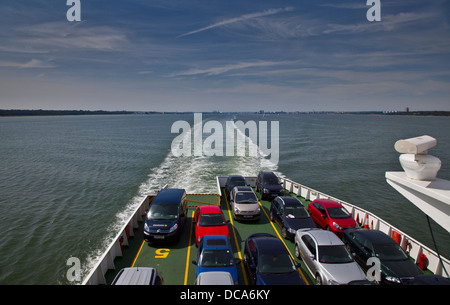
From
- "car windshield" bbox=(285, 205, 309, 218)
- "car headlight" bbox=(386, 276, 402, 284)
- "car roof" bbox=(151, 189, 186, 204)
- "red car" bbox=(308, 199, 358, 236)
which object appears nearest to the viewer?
"car headlight" bbox=(386, 276, 402, 284)

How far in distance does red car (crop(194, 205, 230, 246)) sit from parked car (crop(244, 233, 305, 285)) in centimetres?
191

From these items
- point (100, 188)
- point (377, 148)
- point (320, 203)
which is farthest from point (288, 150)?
point (320, 203)

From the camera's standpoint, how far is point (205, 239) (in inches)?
355

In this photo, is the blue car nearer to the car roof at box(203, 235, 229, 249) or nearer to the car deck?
the car roof at box(203, 235, 229, 249)

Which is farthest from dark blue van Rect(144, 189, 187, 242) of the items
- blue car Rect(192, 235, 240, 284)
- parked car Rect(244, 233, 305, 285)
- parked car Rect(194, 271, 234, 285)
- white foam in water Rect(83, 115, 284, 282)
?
white foam in water Rect(83, 115, 284, 282)

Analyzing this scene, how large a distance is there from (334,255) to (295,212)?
3507mm

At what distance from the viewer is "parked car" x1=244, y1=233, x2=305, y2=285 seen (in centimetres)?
735

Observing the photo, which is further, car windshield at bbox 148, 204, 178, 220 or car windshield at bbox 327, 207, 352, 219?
car windshield at bbox 327, 207, 352, 219

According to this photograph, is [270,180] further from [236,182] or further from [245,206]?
[245,206]

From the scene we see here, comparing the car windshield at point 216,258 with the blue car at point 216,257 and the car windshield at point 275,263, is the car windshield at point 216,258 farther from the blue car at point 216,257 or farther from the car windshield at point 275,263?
the car windshield at point 275,263
